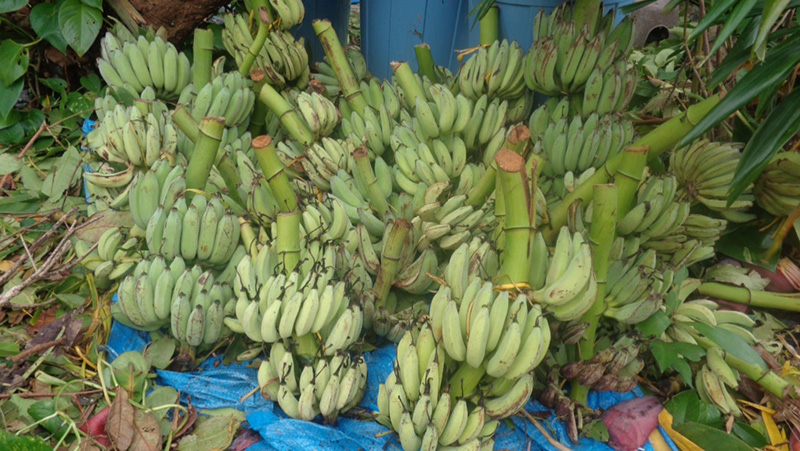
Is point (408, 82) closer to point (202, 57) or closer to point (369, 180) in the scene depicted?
point (369, 180)

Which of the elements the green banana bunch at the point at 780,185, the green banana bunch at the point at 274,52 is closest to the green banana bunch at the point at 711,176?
the green banana bunch at the point at 780,185

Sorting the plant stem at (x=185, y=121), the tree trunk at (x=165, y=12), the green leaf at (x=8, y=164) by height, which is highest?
the tree trunk at (x=165, y=12)

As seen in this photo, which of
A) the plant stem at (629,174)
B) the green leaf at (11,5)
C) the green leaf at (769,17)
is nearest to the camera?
the green leaf at (769,17)

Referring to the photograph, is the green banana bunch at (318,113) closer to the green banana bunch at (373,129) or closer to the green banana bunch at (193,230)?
the green banana bunch at (373,129)

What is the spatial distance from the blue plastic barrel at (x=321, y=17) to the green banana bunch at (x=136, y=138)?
108 centimetres

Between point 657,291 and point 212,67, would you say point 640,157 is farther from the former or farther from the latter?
point 212,67

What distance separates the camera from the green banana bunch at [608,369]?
4.36 ft

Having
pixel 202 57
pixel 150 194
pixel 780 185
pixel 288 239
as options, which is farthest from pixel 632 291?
pixel 202 57

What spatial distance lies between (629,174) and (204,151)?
3.26ft

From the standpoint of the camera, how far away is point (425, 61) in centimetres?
204

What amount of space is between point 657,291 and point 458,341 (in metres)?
0.57

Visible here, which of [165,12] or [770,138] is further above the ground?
[770,138]

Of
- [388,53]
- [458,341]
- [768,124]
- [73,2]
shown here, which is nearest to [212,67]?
[73,2]

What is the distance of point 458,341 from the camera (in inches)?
44.5
